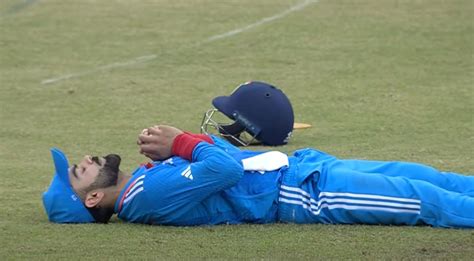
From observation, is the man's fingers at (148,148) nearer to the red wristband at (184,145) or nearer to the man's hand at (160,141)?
the man's hand at (160,141)

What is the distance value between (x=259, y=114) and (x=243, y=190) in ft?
8.99

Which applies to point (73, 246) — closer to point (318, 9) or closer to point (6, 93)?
point (6, 93)

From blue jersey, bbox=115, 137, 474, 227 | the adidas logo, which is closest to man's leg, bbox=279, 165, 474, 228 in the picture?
blue jersey, bbox=115, 137, 474, 227

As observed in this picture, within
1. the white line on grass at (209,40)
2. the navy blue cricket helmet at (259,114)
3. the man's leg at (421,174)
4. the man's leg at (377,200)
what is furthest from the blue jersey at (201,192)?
the white line on grass at (209,40)

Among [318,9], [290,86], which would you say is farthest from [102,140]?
[318,9]

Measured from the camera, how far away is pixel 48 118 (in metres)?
9.54

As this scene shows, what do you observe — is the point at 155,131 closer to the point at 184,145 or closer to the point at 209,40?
the point at 184,145

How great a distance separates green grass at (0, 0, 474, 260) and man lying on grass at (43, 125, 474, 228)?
0.09 m

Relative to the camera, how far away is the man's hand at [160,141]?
18.8 feet

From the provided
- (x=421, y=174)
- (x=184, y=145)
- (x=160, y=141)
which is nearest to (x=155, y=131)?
(x=160, y=141)

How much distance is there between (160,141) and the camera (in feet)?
18.8

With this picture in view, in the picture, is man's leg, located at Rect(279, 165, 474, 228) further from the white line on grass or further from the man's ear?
the white line on grass

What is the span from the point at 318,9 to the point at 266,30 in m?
1.23

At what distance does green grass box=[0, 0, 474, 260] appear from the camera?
5.32m
